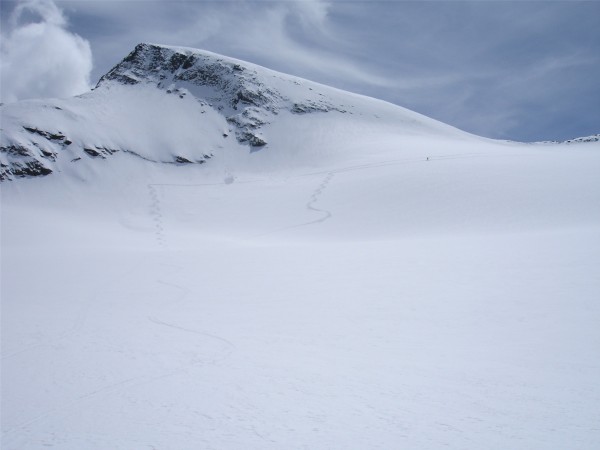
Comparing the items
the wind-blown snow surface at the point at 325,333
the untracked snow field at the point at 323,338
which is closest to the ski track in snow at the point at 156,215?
the wind-blown snow surface at the point at 325,333

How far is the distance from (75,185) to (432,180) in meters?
37.4

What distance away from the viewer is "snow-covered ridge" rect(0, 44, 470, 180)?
162 ft

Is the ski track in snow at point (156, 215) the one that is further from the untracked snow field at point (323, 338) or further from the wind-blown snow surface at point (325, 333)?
the untracked snow field at point (323, 338)

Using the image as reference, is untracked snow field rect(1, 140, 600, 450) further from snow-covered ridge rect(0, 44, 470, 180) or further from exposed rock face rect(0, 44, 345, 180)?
snow-covered ridge rect(0, 44, 470, 180)

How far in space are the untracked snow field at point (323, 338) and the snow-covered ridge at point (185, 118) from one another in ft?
90.2

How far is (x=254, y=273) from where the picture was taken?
1670 cm

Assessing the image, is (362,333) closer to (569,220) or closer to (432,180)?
(569,220)

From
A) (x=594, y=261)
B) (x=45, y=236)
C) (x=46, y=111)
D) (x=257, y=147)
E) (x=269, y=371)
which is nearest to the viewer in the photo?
(x=269, y=371)

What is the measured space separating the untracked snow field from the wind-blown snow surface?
5 cm

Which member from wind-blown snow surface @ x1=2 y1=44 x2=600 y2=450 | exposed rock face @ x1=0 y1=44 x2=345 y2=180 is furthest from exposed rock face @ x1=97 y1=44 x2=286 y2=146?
wind-blown snow surface @ x1=2 y1=44 x2=600 y2=450

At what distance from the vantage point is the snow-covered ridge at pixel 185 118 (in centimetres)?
4934

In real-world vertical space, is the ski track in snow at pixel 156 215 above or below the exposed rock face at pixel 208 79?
below

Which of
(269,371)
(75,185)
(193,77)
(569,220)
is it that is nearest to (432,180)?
(569,220)

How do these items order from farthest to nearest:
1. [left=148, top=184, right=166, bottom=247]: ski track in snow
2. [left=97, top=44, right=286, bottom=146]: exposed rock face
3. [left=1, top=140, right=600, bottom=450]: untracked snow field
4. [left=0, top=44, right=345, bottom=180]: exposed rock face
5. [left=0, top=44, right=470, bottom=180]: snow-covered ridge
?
[left=97, top=44, right=286, bottom=146]: exposed rock face < [left=0, top=44, right=470, bottom=180]: snow-covered ridge < [left=0, top=44, right=345, bottom=180]: exposed rock face < [left=148, top=184, right=166, bottom=247]: ski track in snow < [left=1, top=140, right=600, bottom=450]: untracked snow field
